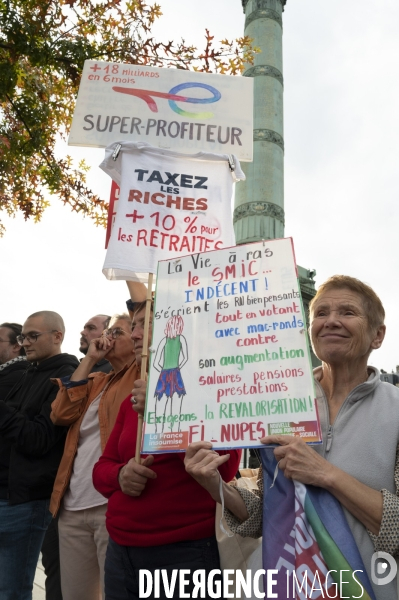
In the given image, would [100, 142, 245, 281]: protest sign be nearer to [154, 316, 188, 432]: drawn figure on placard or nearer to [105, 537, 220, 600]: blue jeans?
[154, 316, 188, 432]: drawn figure on placard

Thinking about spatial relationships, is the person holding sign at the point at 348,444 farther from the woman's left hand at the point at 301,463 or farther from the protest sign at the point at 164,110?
the protest sign at the point at 164,110

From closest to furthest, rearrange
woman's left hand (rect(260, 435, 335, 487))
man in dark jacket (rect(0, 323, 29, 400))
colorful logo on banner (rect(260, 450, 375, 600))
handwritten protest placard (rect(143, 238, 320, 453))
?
colorful logo on banner (rect(260, 450, 375, 600)), woman's left hand (rect(260, 435, 335, 487)), handwritten protest placard (rect(143, 238, 320, 453)), man in dark jacket (rect(0, 323, 29, 400))

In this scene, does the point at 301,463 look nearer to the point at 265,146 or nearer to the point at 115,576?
the point at 115,576

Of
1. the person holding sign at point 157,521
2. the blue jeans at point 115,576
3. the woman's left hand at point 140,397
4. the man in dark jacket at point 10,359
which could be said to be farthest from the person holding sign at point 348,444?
the man in dark jacket at point 10,359

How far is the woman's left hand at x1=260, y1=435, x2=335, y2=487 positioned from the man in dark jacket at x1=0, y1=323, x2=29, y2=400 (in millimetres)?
2588

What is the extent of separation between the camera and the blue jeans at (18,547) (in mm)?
3008

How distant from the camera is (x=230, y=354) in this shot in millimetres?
2059

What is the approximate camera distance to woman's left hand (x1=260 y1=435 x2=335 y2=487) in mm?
1652

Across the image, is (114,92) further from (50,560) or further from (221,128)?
(50,560)

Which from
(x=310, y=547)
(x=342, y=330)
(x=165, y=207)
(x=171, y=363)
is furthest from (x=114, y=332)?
(x=310, y=547)

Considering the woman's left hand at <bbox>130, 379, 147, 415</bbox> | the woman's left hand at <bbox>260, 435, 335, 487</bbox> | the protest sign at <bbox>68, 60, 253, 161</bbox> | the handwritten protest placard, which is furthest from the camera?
the protest sign at <bbox>68, 60, 253, 161</bbox>

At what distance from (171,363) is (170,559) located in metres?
0.79

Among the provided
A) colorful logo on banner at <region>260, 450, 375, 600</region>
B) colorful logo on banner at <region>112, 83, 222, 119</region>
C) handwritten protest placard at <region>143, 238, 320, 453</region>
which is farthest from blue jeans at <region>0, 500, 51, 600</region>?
colorful logo on banner at <region>112, 83, 222, 119</region>

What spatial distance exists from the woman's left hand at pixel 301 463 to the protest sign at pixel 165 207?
139 centimetres
